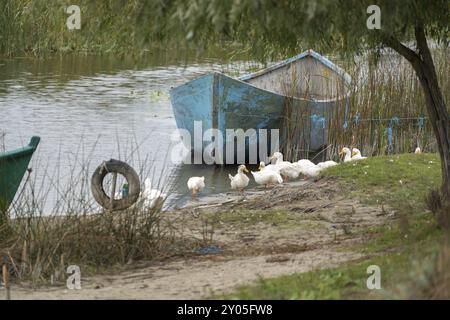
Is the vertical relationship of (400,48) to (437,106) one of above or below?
above

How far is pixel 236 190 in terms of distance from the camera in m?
16.1

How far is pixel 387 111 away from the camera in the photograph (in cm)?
1786

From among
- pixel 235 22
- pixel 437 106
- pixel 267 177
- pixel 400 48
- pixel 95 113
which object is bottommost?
pixel 267 177

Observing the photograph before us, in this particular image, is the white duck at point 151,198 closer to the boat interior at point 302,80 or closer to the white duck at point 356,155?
the white duck at point 356,155

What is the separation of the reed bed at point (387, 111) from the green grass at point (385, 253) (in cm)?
367

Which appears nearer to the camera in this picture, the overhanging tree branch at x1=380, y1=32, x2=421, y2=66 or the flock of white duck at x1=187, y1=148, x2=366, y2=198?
the overhanging tree branch at x1=380, y1=32, x2=421, y2=66

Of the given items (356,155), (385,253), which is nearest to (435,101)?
(385,253)

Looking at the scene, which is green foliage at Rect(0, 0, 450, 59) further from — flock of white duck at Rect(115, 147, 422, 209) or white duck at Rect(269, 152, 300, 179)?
white duck at Rect(269, 152, 300, 179)

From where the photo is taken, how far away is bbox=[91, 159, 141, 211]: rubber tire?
10364 millimetres

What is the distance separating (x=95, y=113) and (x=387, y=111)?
7655mm

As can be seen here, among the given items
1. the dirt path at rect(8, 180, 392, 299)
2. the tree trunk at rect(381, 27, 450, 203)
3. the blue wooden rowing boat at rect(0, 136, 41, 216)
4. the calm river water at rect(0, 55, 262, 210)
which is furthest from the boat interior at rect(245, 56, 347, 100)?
the blue wooden rowing boat at rect(0, 136, 41, 216)

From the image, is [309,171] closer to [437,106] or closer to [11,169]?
[437,106]

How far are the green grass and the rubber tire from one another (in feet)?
8.16

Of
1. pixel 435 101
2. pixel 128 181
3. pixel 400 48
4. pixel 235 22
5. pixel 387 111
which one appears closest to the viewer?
pixel 235 22
